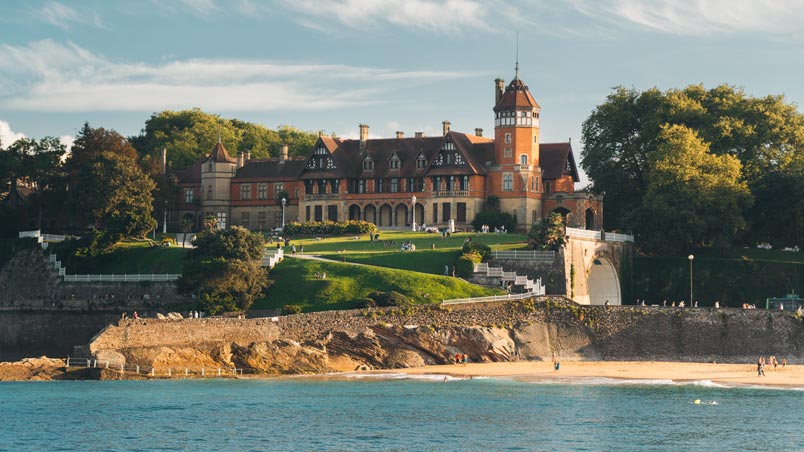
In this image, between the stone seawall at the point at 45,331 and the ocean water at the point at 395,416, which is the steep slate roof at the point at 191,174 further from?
the ocean water at the point at 395,416

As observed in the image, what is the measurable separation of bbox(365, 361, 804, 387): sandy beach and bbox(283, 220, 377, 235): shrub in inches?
1306

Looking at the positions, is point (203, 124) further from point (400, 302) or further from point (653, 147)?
point (400, 302)

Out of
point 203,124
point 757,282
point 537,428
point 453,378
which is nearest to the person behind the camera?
point 537,428

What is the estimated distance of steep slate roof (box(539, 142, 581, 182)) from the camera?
120 m

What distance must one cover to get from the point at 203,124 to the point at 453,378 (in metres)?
81.4

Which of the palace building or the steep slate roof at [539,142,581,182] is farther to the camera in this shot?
the steep slate roof at [539,142,581,182]

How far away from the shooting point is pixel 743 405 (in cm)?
6906

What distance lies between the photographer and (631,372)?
271 ft

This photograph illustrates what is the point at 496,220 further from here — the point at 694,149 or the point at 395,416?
the point at 395,416

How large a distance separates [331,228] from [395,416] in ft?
173

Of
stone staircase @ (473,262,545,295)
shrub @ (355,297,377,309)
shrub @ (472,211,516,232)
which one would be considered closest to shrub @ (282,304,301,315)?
shrub @ (355,297,377,309)

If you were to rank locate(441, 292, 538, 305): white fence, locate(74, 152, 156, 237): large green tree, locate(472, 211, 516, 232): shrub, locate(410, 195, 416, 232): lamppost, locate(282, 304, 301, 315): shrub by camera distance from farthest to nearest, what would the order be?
locate(410, 195, 416, 232): lamppost → locate(472, 211, 516, 232): shrub → locate(74, 152, 156, 237): large green tree → locate(441, 292, 538, 305): white fence → locate(282, 304, 301, 315): shrub

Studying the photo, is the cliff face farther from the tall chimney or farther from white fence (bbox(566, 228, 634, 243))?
the tall chimney

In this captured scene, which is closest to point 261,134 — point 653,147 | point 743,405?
point 653,147
